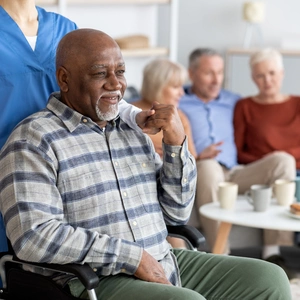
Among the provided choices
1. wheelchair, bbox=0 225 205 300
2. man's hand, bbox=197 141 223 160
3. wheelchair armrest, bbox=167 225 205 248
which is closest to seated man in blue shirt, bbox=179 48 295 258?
man's hand, bbox=197 141 223 160

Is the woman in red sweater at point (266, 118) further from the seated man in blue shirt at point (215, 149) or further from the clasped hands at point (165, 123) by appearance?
the clasped hands at point (165, 123)

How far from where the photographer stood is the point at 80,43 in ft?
7.78

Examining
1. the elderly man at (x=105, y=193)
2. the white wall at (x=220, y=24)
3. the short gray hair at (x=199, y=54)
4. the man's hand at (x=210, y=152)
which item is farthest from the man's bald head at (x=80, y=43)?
the white wall at (x=220, y=24)

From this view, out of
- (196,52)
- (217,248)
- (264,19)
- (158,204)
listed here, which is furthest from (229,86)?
(158,204)

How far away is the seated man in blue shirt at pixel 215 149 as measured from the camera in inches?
172

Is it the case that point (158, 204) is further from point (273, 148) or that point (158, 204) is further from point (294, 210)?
point (273, 148)

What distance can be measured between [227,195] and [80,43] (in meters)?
1.64

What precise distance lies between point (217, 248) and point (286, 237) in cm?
55

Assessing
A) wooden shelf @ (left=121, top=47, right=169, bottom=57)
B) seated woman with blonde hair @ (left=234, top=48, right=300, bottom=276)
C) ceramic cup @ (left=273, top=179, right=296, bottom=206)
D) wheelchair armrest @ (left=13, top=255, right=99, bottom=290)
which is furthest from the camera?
wooden shelf @ (left=121, top=47, right=169, bottom=57)

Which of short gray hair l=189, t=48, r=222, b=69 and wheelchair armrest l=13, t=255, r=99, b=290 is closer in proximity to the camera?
wheelchair armrest l=13, t=255, r=99, b=290

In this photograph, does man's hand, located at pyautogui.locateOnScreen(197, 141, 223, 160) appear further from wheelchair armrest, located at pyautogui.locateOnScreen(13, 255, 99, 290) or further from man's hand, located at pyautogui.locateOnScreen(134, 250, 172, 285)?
wheelchair armrest, located at pyautogui.locateOnScreen(13, 255, 99, 290)

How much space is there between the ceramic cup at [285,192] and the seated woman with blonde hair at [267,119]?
2.81 ft

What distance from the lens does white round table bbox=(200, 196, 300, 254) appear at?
3.58 metres

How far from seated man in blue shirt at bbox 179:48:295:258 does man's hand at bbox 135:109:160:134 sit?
1.87 metres
